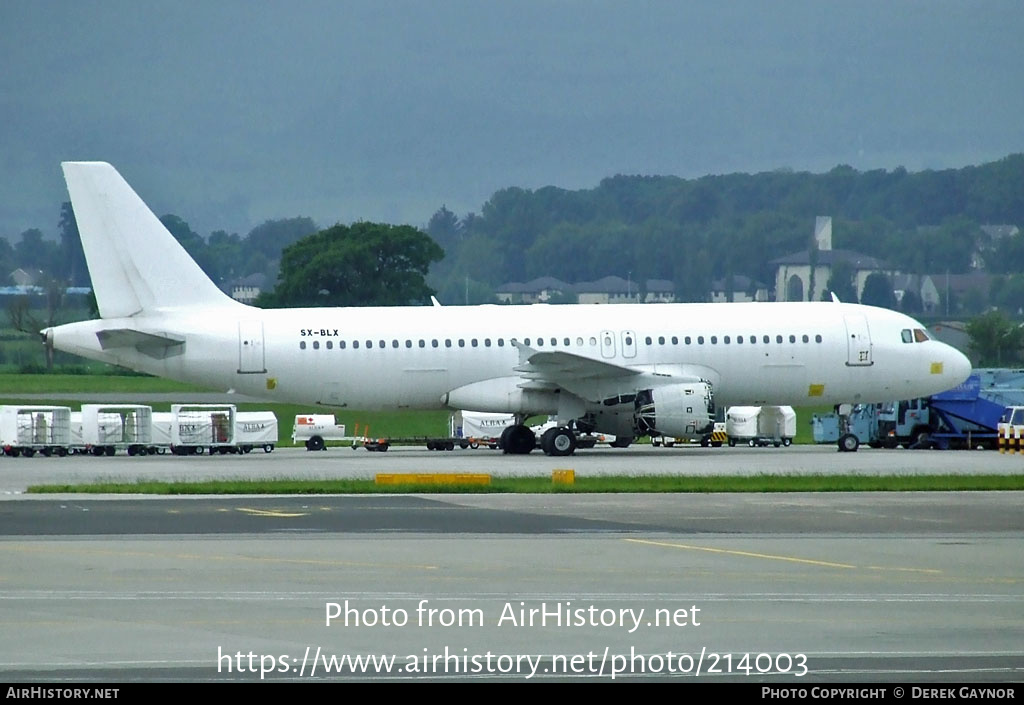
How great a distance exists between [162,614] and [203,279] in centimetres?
2837

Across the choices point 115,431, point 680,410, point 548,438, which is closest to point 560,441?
point 548,438

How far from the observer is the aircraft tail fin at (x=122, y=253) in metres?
40.6

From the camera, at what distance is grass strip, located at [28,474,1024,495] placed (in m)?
27.2

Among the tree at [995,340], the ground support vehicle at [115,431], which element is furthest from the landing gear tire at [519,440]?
the tree at [995,340]

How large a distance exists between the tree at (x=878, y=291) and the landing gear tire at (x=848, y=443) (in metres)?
87.5

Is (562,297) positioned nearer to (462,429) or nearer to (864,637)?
(462,429)

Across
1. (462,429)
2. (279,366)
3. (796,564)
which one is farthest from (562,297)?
(796,564)

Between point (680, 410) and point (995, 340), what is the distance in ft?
157

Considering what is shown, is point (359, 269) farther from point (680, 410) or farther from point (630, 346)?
point (680, 410)

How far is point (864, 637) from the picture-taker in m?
12.5

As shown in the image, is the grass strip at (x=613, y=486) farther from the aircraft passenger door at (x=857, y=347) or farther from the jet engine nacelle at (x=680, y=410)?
the aircraft passenger door at (x=857, y=347)

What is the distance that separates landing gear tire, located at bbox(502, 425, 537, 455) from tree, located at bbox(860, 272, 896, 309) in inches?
3520
